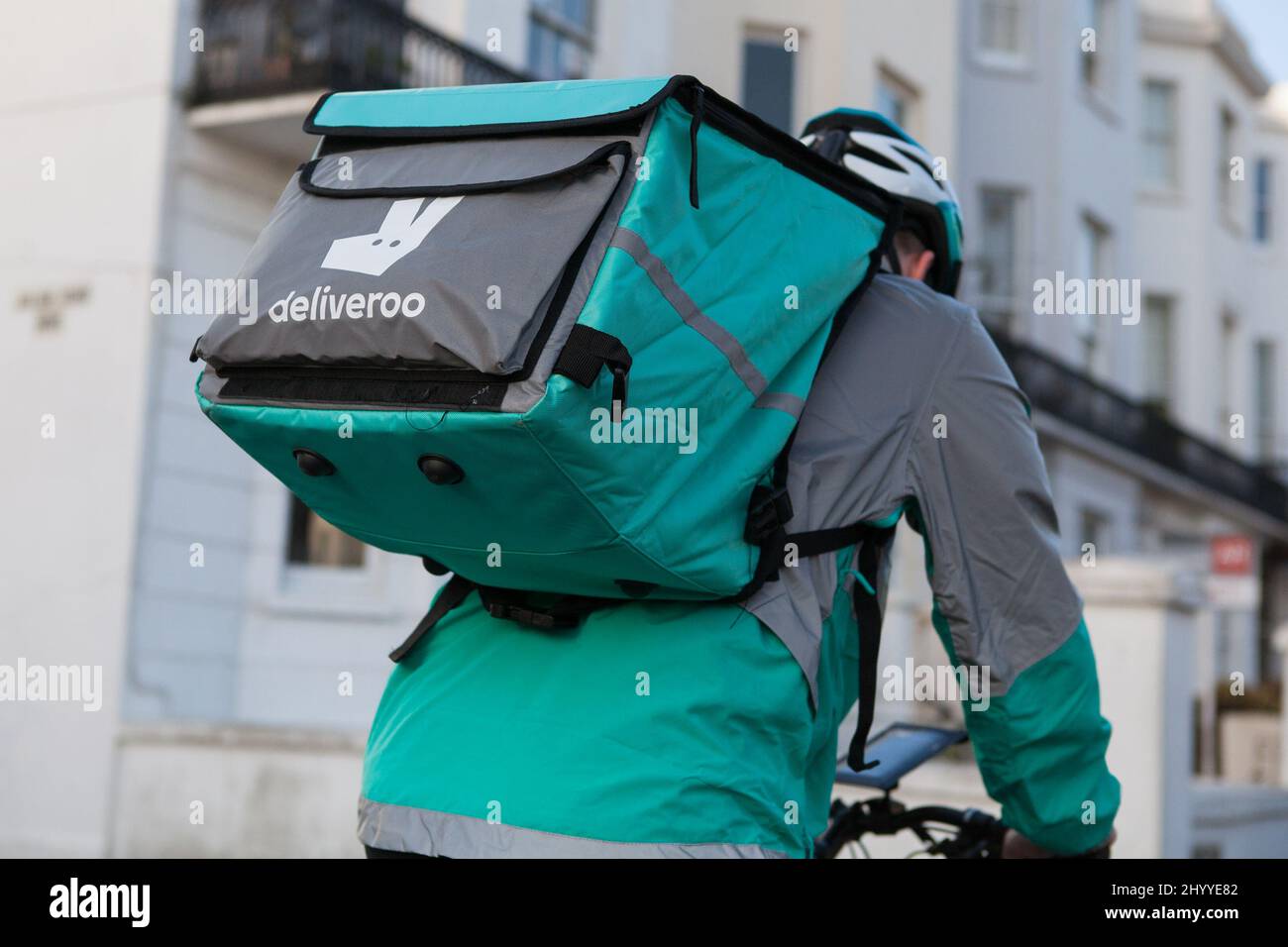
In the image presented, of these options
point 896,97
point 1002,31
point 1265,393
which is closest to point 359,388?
point 896,97

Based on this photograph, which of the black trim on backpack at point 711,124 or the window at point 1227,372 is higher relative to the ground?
the window at point 1227,372

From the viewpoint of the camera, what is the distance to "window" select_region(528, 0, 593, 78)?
1387 cm

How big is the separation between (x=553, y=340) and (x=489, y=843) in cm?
63

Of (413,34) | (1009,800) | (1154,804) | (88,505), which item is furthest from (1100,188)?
(1009,800)

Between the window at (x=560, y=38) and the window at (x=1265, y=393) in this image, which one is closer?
the window at (x=560, y=38)

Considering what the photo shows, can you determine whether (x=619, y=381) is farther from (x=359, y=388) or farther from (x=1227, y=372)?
(x=1227, y=372)

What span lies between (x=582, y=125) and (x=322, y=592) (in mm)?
10627

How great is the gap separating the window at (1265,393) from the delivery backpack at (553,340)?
31666 mm

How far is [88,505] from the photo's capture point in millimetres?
11258

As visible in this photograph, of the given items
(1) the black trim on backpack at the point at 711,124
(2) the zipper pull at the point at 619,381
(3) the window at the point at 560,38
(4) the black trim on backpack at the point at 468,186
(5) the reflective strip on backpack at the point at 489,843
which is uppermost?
(3) the window at the point at 560,38

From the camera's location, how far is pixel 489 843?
76.7 inches

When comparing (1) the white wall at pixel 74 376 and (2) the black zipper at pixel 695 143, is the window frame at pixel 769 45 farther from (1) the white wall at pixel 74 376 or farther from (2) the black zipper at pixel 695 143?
(2) the black zipper at pixel 695 143

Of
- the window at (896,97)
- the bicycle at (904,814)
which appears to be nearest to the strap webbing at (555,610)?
the bicycle at (904,814)

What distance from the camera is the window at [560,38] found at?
13.9 metres
